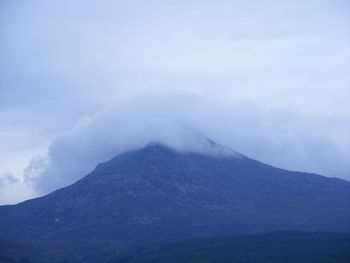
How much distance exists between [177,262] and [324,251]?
161ft

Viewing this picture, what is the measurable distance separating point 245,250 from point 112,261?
52850 mm

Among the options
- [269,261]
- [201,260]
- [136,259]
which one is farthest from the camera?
[136,259]

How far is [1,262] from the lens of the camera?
19525 centimetres

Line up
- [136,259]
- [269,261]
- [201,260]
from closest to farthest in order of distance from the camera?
[269,261], [201,260], [136,259]

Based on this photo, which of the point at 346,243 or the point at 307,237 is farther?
the point at 307,237

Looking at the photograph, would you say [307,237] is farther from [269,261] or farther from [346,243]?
[269,261]

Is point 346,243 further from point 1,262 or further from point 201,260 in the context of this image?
point 1,262

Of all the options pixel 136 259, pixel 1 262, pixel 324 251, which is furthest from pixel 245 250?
pixel 1 262

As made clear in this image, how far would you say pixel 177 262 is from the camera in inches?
6949

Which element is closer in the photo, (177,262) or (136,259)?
(177,262)

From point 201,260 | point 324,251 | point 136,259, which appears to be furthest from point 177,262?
point 324,251

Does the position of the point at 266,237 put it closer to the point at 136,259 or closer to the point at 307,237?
the point at 307,237

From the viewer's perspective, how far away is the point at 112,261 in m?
199

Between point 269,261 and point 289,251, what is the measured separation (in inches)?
502
